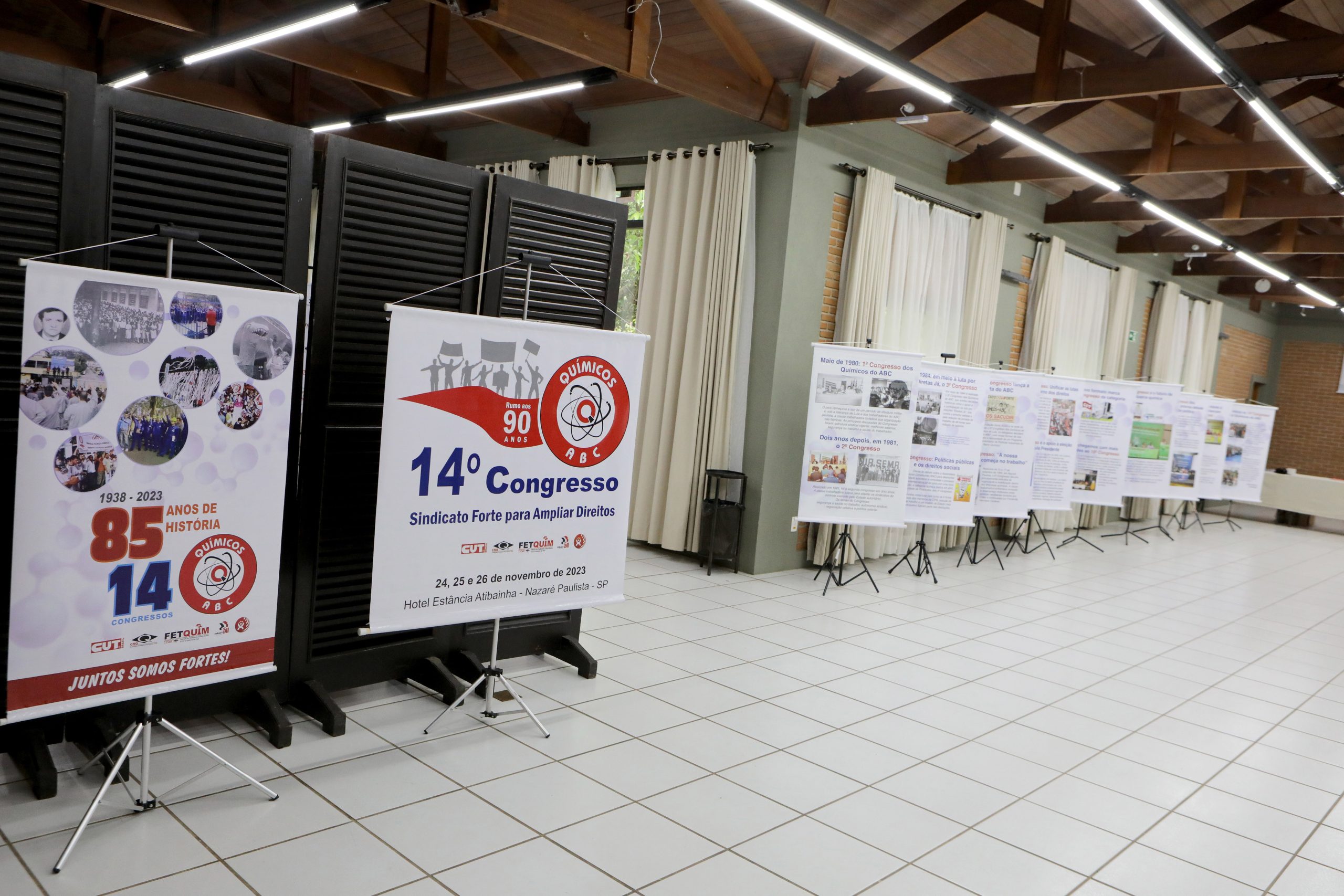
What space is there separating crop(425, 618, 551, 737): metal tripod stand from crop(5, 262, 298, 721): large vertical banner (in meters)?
0.86

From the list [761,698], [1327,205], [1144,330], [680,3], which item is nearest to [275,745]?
[761,698]

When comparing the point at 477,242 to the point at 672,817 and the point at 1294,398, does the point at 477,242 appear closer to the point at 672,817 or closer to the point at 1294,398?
the point at 672,817

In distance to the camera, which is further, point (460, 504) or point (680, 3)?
point (680, 3)

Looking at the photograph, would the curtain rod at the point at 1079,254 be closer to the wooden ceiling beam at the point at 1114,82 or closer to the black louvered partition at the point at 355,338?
the wooden ceiling beam at the point at 1114,82

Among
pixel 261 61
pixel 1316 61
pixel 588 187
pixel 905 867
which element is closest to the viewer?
pixel 905 867

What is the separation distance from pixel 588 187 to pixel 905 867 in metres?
6.24

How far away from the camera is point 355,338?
3.52 m

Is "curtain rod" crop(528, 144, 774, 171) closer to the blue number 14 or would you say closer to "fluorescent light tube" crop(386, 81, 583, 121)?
"fluorescent light tube" crop(386, 81, 583, 121)

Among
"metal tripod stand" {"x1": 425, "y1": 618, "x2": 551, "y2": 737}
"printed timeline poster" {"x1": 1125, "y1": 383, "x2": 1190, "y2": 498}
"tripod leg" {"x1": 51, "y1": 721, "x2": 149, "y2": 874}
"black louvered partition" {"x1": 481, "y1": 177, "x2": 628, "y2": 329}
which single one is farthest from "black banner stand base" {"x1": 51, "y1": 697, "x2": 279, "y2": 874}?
"printed timeline poster" {"x1": 1125, "y1": 383, "x2": 1190, "y2": 498}

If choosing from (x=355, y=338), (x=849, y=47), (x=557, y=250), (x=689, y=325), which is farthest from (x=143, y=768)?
(x=689, y=325)

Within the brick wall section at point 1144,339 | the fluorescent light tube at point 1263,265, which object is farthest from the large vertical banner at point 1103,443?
the brick wall section at point 1144,339

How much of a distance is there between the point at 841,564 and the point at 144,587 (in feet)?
16.6

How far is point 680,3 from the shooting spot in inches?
248

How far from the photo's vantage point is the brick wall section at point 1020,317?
368 inches
